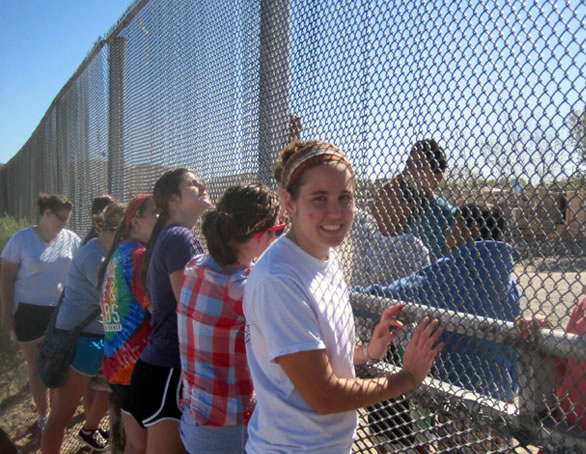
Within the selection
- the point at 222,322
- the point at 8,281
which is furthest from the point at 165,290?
the point at 8,281

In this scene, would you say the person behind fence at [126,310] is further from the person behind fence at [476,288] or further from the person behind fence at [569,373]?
the person behind fence at [569,373]

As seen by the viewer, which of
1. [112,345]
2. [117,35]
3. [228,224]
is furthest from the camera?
[117,35]

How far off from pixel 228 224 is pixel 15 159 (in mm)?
12227

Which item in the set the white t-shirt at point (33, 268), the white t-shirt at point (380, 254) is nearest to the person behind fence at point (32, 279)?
the white t-shirt at point (33, 268)

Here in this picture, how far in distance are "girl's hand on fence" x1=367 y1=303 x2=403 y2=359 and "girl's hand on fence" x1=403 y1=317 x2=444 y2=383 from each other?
Result: 174 mm

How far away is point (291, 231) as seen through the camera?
1.49 meters

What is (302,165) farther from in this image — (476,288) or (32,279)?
(32,279)

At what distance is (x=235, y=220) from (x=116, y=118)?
3.26 metres

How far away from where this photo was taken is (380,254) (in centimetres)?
190

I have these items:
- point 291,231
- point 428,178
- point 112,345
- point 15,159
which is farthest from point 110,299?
point 15,159

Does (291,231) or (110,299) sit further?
(110,299)

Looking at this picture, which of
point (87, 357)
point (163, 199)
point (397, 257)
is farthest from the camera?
point (87, 357)

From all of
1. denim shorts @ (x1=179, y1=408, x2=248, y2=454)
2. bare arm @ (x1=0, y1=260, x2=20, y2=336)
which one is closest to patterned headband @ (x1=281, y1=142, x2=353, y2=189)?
denim shorts @ (x1=179, y1=408, x2=248, y2=454)

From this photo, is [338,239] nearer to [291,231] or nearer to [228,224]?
[291,231]
